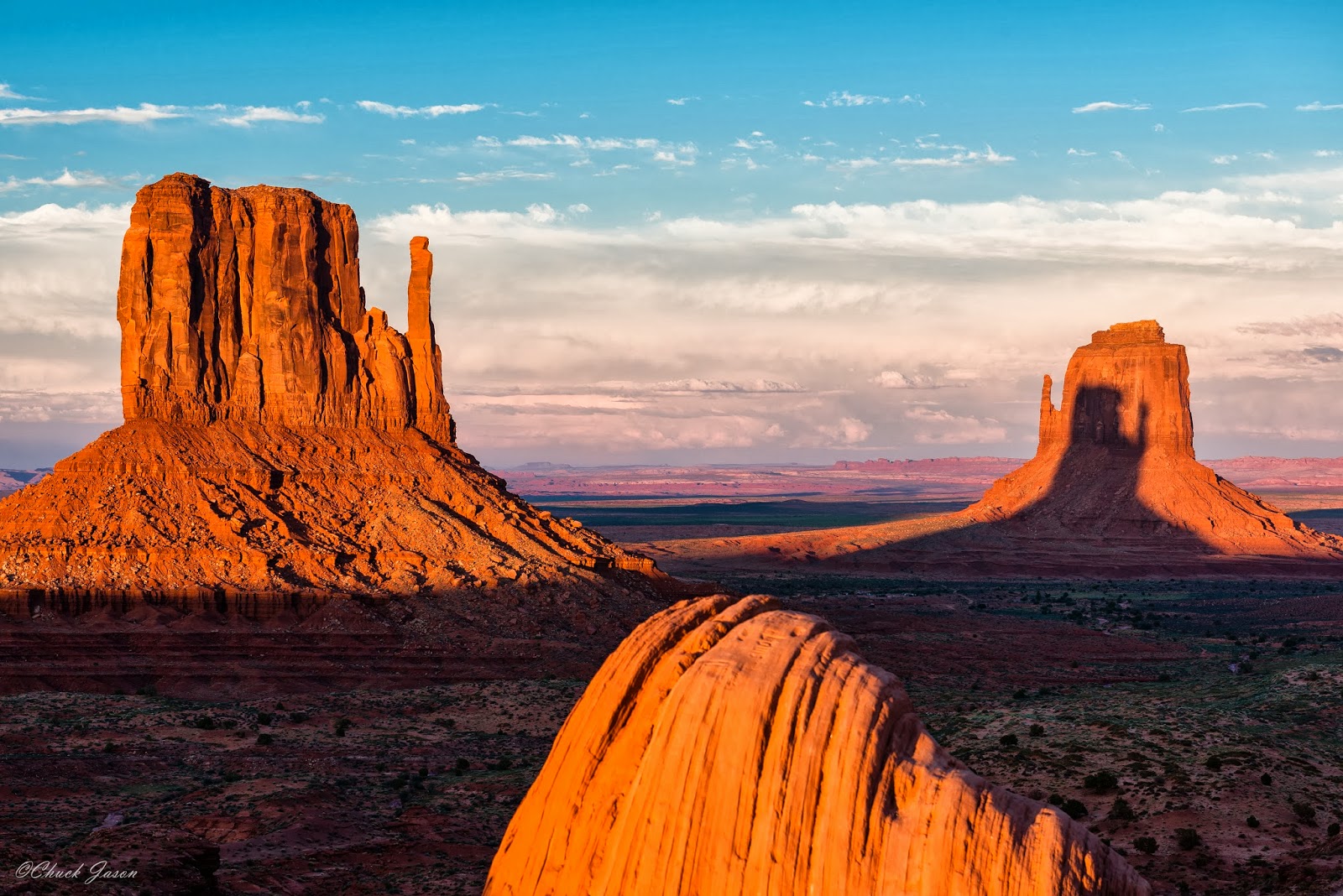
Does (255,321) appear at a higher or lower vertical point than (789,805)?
higher

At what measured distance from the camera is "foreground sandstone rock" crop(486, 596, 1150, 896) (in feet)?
53.9

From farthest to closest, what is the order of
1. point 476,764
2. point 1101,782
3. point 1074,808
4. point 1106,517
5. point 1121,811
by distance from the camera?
point 1106,517
point 476,764
point 1101,782
point 1074,808
point 1121,811

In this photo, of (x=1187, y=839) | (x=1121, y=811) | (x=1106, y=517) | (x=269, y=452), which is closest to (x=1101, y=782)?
(x=1121, y=811)

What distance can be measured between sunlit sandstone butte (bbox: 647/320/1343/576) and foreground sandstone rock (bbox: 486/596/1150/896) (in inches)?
4582

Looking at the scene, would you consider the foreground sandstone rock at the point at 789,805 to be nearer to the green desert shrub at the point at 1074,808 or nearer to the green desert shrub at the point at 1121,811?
the green desert shrub at the point at 1121,811

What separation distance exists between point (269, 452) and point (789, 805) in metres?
58.6

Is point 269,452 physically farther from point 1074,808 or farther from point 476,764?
point 1074,808

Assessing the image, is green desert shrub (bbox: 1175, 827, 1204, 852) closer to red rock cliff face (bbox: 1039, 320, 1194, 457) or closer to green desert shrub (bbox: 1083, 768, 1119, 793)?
green desert shrub (bbox: 1083, 768, 1119, 793)

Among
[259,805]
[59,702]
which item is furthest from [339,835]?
[59,702]

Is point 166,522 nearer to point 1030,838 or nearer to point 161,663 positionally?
point 161,663

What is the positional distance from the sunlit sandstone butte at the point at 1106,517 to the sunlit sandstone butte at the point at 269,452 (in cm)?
6435

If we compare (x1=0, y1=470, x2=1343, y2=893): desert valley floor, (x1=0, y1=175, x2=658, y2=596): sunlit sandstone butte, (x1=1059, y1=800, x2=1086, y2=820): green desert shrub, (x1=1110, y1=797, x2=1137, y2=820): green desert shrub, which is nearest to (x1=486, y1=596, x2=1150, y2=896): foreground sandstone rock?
(x1=0, y1=470, x2=1343, y2=893): desert valley floor

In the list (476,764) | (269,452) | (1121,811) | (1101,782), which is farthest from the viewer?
(269,452)

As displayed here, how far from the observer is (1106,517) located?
140625mm
